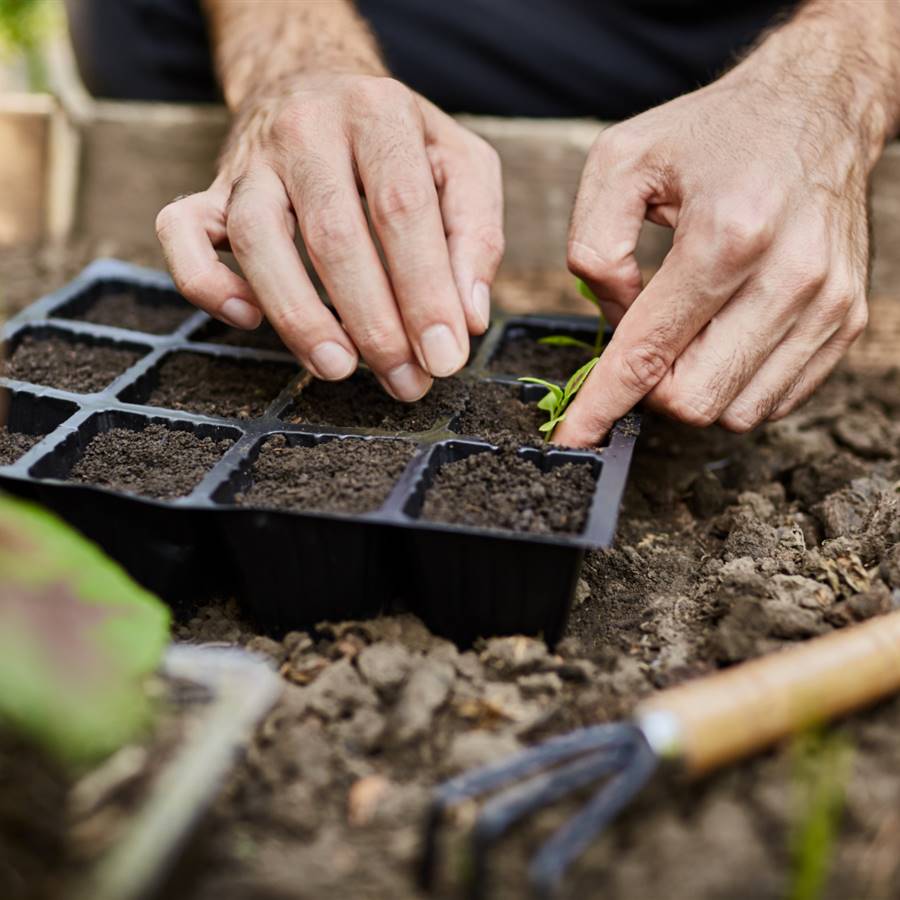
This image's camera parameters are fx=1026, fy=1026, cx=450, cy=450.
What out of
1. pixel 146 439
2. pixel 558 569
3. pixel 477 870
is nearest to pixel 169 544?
pixel 146 439

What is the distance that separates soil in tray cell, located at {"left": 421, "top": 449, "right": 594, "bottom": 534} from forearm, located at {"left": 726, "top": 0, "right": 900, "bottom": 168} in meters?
0.65

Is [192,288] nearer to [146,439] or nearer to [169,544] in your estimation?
[146,439]

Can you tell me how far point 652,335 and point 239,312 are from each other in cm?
55

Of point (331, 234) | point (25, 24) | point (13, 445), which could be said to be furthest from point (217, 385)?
point (25, 24)

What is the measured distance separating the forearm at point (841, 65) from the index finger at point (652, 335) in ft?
1.13

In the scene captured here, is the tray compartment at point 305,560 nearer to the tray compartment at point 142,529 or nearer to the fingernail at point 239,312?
the tray compartment at point 142,529

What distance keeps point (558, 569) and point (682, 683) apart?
0.60ft

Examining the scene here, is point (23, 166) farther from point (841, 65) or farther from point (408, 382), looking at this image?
point (841, 65)

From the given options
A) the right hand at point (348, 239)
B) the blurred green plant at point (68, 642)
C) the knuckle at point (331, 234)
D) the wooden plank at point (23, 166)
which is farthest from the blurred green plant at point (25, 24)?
the blurred green plant at point (68, 642)

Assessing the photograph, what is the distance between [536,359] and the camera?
1.70 metres

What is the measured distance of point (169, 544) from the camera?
4.15ft

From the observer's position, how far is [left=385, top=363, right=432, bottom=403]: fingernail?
53.0 inches

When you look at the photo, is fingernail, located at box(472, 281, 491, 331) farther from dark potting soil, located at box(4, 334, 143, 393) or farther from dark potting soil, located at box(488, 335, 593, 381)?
dark potting soil, located at box(4, 334, 143, 393)

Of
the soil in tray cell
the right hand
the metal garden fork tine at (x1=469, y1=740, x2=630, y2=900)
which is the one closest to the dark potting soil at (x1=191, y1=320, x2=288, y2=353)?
the right hand
